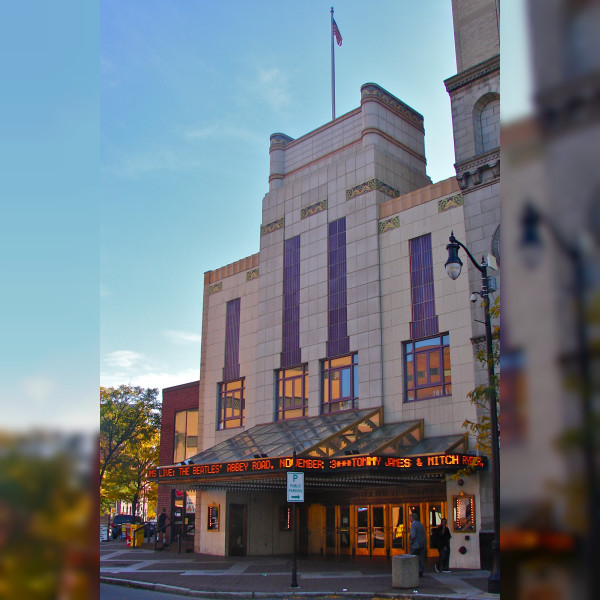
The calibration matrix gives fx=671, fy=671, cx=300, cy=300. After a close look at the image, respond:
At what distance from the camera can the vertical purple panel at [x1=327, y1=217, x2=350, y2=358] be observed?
3209cm

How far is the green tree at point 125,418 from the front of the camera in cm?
5622

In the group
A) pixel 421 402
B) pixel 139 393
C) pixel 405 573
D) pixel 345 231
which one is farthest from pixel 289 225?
pixel 139 393

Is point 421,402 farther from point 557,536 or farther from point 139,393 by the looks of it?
point 139,393

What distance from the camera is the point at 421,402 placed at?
2802 cm

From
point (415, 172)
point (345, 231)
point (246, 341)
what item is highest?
point (415, 172)

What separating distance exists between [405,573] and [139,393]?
43.2 m

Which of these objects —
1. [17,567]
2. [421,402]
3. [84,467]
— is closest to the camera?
[17,567]

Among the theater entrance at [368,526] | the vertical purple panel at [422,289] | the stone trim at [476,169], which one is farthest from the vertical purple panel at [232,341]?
the stone trim at [476,169]

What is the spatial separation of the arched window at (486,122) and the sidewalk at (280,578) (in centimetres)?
1710

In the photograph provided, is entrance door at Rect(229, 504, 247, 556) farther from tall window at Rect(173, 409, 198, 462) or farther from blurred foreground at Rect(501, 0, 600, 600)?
blurred foreground at Rect(501, 0, 600, 600)

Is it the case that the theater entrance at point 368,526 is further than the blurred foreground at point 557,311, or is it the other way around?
the theater entrance at point 368,526

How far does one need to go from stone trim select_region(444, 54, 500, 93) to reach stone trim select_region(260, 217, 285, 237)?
11648 millimetres

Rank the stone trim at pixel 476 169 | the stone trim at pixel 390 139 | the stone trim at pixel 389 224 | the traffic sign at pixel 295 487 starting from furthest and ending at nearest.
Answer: the stone trim at pixel 390 139
the stone trim at pixel 389 224
the stone trim at pixel 476 169
the traffic sign at pixel 295 487

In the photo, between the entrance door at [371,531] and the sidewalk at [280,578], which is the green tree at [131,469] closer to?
the sidewalk at [280,578]
